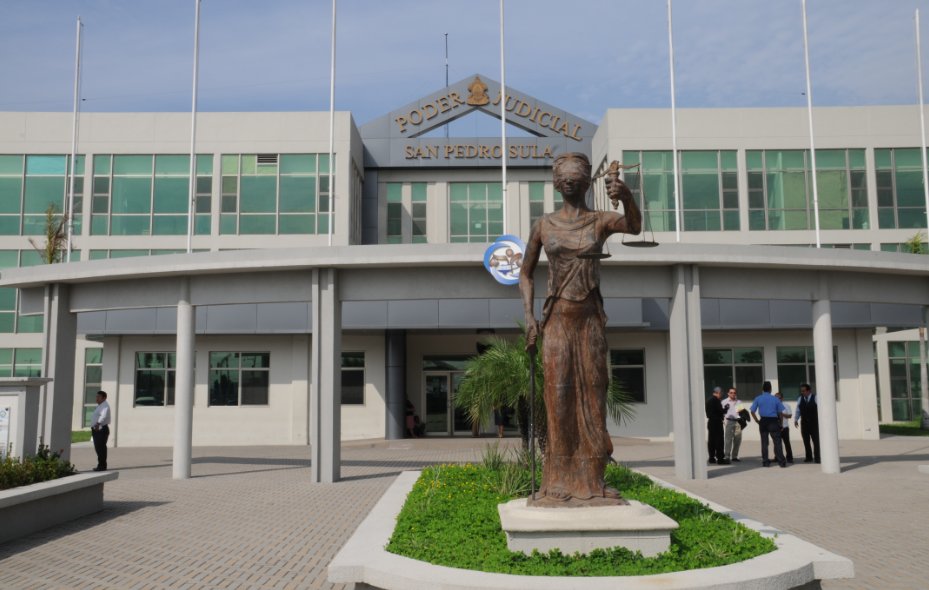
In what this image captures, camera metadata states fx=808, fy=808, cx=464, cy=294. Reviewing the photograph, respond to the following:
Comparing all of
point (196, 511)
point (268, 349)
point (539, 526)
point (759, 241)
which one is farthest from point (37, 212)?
point (539, 526)

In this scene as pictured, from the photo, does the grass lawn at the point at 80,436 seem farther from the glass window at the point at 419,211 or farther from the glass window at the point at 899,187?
the glass window at the point at 899,187

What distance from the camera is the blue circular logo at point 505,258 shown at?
1528cm

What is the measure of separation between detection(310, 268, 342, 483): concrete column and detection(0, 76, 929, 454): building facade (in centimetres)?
908

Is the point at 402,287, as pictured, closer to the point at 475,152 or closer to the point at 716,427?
the point at 716,427

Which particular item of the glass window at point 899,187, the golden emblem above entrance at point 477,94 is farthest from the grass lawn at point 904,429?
the golden emblem above entrance at point 477,94

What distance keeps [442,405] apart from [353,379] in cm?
349

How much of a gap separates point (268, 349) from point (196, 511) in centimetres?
1583

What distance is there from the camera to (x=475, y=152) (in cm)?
3206

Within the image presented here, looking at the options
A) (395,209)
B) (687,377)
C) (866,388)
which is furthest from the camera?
(395,209)

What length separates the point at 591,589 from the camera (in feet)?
19.2

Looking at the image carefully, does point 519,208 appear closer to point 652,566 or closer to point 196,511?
point 196,511

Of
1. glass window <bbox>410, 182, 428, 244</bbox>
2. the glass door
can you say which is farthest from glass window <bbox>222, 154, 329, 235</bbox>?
the glass door

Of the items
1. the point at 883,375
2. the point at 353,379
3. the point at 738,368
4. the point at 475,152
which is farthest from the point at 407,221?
the point at 883,375

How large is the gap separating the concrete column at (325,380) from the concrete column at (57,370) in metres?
6.12
